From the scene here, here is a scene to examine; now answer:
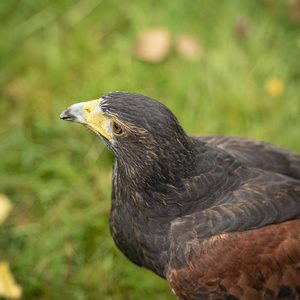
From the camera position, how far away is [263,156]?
3.18 metres

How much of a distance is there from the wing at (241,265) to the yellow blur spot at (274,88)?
2371 millimetres

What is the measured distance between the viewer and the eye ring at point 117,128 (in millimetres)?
2586


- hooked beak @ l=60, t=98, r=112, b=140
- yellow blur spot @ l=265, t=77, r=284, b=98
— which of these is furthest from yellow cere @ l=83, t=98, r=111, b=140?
yellow blur spot @ l=265, t=77, r=284, b=98

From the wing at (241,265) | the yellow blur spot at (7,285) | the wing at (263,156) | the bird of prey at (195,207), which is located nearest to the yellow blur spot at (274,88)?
the wing at (263,156)

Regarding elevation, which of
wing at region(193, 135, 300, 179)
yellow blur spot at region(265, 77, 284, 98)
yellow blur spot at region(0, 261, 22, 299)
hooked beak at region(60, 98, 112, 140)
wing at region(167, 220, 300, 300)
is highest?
yellow blur spot at region(265, 77, 284, 98)

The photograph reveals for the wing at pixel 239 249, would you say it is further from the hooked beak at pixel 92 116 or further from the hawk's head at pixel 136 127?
the hooked beak at pixel 92 116

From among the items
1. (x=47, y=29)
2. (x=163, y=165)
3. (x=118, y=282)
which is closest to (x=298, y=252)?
(x=163, y=165)

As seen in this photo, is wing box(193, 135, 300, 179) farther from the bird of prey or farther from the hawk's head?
the hawk's head

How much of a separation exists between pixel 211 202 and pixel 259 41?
116 inches

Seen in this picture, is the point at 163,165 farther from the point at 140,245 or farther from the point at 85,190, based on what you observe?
the point at 85,190

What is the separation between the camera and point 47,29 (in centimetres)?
525

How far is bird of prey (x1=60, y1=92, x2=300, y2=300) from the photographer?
258 centimetres

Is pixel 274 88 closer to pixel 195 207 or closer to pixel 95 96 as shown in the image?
pixel 95 96

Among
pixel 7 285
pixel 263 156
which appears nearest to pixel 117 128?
pixel 263 156
